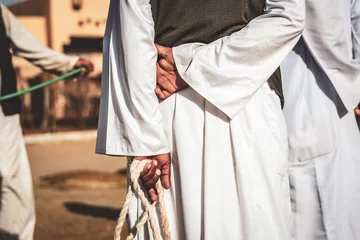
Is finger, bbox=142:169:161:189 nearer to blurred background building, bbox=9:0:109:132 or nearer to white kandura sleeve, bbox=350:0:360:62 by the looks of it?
white kandura sleeve, bbox=350:0:360:62

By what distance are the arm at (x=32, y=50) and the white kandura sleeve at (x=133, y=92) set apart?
2333 millimetres

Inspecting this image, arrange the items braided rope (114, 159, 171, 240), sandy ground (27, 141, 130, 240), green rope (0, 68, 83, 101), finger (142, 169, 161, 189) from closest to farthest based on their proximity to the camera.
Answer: braided rope (114, 159, 171, 240) < finger (142, 169, 161, 189) < green rope (0, 68, 83, 101) < sandy ground (27, 141, 130, 240)

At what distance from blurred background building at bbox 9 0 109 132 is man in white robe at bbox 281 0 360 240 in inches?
426

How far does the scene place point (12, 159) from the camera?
4484 millimetres

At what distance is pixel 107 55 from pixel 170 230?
2.62 ft

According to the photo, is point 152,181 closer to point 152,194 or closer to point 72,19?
point 152,194

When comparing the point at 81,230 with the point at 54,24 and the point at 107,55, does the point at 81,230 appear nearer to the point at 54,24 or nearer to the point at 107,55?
the point at 107,55

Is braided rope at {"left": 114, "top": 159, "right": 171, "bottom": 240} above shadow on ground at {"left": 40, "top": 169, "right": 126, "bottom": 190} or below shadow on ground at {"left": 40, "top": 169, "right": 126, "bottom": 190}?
above

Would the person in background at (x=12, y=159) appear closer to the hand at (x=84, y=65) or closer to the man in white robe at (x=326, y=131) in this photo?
the hand at (x=84, y=65)

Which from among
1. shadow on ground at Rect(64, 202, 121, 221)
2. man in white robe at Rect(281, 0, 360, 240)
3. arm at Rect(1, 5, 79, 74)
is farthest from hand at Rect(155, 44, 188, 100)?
shadow on ground at Rect(64, 202, 121, 221)

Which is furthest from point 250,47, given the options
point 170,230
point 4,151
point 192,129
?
point 4,151

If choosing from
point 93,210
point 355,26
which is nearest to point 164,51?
point 355,26

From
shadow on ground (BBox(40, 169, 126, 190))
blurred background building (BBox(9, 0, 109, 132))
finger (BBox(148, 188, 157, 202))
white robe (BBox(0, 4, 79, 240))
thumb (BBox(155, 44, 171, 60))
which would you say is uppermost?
thumb (BBox(155, 44, 171, 60))

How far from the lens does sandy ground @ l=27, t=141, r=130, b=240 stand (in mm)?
5488
